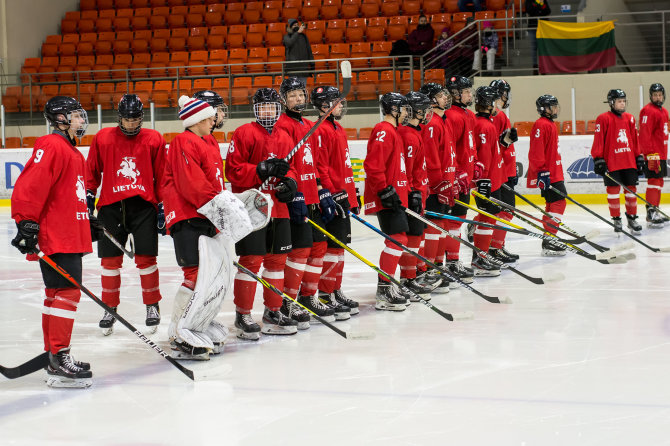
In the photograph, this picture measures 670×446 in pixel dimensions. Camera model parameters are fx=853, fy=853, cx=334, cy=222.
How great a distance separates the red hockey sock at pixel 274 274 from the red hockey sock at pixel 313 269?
317mm

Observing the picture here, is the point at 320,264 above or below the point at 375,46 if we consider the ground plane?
below

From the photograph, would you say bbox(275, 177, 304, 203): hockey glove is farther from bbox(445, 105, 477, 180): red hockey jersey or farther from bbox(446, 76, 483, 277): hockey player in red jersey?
bbox(445, 105, 477, 180): red hockey jersey

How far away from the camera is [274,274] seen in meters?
4.82

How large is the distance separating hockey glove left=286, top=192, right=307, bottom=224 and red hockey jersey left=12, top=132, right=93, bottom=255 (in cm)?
127

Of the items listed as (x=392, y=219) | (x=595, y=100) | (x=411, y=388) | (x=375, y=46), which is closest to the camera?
(x=411, y=388)

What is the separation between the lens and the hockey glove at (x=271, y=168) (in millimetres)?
4449

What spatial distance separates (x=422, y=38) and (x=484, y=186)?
6.66 metres

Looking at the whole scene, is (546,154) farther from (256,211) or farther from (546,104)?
(256,211)

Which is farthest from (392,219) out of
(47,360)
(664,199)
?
(664,199)

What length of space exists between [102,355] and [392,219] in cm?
206

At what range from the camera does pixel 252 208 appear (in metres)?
4.35

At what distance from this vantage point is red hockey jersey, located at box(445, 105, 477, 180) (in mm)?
6609

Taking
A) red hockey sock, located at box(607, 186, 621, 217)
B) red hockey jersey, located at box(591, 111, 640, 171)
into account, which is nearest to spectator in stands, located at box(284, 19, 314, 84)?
red hockey jersey, located at box(591, 111, 640, 171)

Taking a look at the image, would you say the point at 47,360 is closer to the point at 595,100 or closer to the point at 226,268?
the point at 226,268
